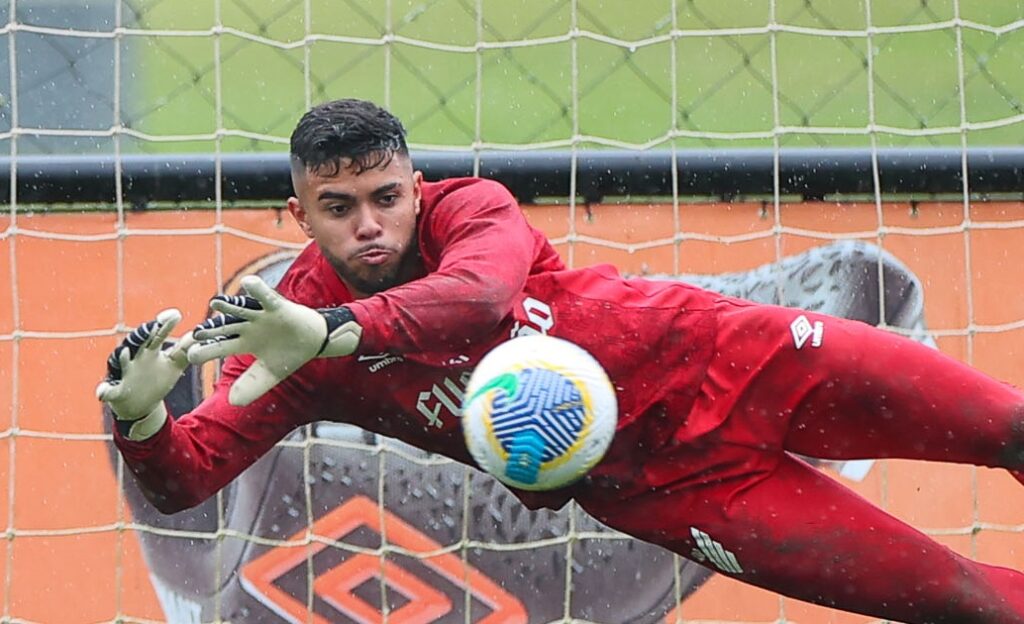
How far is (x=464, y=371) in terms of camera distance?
2.74 m

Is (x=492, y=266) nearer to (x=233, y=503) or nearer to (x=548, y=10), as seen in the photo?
(x=233, y=503)

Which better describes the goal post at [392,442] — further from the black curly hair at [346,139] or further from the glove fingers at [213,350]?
the glove fingers at [213,350]

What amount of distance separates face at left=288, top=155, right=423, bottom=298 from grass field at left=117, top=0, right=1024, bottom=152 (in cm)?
279

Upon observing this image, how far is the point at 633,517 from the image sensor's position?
112 inches

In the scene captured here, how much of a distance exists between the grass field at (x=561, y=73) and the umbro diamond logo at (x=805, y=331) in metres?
2.84

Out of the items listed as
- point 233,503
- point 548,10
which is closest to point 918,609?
point 233,503

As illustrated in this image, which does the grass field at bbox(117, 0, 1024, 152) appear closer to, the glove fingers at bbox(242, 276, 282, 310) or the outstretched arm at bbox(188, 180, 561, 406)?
the outstretched arm at bbox(188, 180, 561, 406)

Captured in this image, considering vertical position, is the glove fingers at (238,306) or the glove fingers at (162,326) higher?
the glove fingers at (238,306)

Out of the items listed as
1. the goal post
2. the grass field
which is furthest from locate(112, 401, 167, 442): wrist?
the grass field

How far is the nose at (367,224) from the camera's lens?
2.70 metres

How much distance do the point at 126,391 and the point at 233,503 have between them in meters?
1.13

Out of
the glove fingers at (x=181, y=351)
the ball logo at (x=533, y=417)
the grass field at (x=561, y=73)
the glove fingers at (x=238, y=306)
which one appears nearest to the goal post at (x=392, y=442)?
the glove fingers at (x=181, y=351)

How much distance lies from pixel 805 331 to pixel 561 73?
3675 millimetres

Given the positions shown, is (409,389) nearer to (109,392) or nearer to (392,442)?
(109,392)
